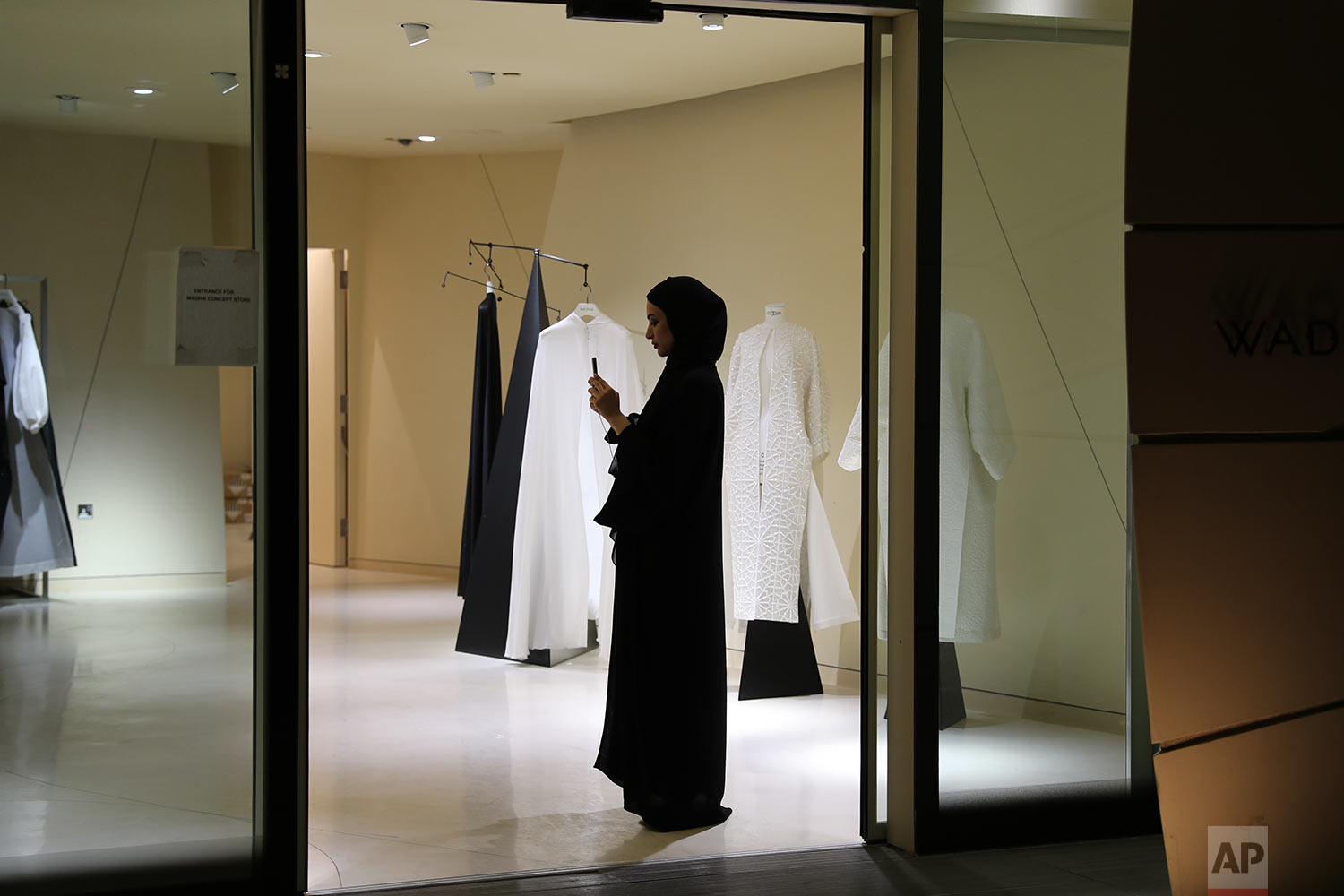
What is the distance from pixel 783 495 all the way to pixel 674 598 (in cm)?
180

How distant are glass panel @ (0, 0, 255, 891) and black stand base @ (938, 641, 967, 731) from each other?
1623mm

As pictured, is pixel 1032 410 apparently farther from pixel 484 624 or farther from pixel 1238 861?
pixel 484 624

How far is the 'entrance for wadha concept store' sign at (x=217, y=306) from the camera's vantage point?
9.18 feet

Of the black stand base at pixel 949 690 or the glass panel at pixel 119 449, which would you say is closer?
the glass panel at pixel 119 449

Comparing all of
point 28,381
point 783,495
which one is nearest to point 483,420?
point 783,495

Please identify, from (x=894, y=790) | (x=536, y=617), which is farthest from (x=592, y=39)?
(x=894, y=790)

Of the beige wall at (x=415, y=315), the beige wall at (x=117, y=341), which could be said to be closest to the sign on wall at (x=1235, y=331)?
the beige wall at (x=117, y=341)

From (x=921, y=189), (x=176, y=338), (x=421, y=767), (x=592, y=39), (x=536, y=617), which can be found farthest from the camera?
(x=536, y=617)

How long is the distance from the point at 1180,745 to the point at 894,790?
→ 41.4 inches

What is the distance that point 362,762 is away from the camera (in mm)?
4125

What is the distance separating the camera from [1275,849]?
2307 millimetres

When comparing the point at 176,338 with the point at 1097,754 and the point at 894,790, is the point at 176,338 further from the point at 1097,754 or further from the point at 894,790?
the point at 1097,754

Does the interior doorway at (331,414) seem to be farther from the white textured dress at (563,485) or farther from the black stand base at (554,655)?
the white textured dress at (563,485)

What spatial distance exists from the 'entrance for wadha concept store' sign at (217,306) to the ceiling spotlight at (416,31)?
8.32 ft
